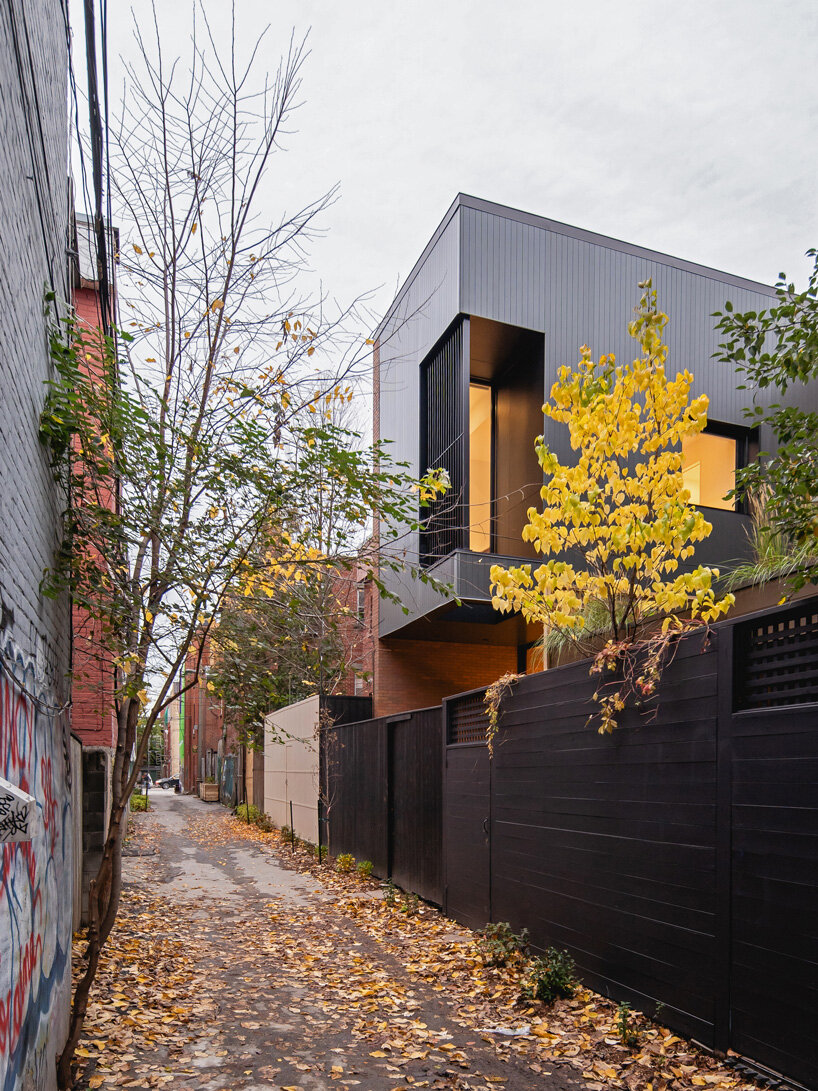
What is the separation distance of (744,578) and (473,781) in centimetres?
367

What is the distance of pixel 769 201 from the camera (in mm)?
30047

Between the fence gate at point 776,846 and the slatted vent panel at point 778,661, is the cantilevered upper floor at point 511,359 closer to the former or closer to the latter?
the slatted vent panel at point 778,661

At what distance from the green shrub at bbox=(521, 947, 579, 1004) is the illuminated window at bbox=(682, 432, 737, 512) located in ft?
33.8

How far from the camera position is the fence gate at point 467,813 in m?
8.55

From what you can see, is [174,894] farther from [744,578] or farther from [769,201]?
[769,201]

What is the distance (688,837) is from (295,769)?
48.8 feet

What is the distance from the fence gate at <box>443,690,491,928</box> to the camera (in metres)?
8.55

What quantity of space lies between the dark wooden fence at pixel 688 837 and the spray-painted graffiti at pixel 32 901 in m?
3.72

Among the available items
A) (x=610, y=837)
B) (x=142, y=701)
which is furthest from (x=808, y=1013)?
(x=142, y=701)

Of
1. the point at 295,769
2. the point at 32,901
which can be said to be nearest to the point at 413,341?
the point at 295,769

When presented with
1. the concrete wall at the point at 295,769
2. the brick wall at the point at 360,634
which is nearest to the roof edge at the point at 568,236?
the brick wall at the point at 360,634

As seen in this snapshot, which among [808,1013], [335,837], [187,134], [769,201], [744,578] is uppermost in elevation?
[769,201]

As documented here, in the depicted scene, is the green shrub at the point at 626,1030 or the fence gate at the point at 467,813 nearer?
the green shrub at the point at 626,1030

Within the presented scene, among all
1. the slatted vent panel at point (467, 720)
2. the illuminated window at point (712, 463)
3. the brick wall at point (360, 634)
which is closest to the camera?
the slatted vent panel at point (467, 720)
